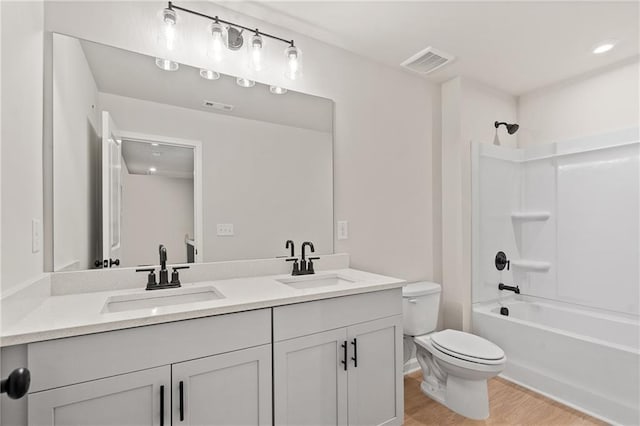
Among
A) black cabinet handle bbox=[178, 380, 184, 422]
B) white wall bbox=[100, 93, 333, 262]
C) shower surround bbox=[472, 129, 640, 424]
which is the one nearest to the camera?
black cabinet handle bbox=[178, 380, 184, 422]

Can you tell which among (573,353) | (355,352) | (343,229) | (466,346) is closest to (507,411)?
(466,346)

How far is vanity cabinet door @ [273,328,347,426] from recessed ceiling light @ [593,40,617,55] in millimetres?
2667

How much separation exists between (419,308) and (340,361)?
998 millimetres

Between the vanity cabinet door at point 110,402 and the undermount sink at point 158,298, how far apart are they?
36cm

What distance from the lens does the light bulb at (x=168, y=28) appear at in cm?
162

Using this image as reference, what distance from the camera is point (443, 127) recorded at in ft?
9.45

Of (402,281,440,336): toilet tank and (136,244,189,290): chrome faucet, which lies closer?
(136,244,189,290): chrome faucet

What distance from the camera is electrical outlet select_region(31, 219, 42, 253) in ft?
4.19

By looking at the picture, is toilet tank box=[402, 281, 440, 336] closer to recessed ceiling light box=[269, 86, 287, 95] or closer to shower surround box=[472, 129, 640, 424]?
shower surround box=[472, 129, 640, 424]

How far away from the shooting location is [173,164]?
5.75 feet

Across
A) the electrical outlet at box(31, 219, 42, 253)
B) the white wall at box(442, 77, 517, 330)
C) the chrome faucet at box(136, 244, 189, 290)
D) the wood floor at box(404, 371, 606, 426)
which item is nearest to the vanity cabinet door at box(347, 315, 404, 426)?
the wood floor at box(404, 371, 606, 426)

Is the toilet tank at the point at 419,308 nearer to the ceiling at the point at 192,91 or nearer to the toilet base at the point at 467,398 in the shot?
the toilet base at the point at 467,398

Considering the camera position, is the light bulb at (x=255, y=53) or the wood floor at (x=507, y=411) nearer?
the light bulb at (x=255, y=53)

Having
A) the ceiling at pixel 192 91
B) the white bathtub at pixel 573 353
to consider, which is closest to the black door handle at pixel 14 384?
the ceiling at pixel 192 91
